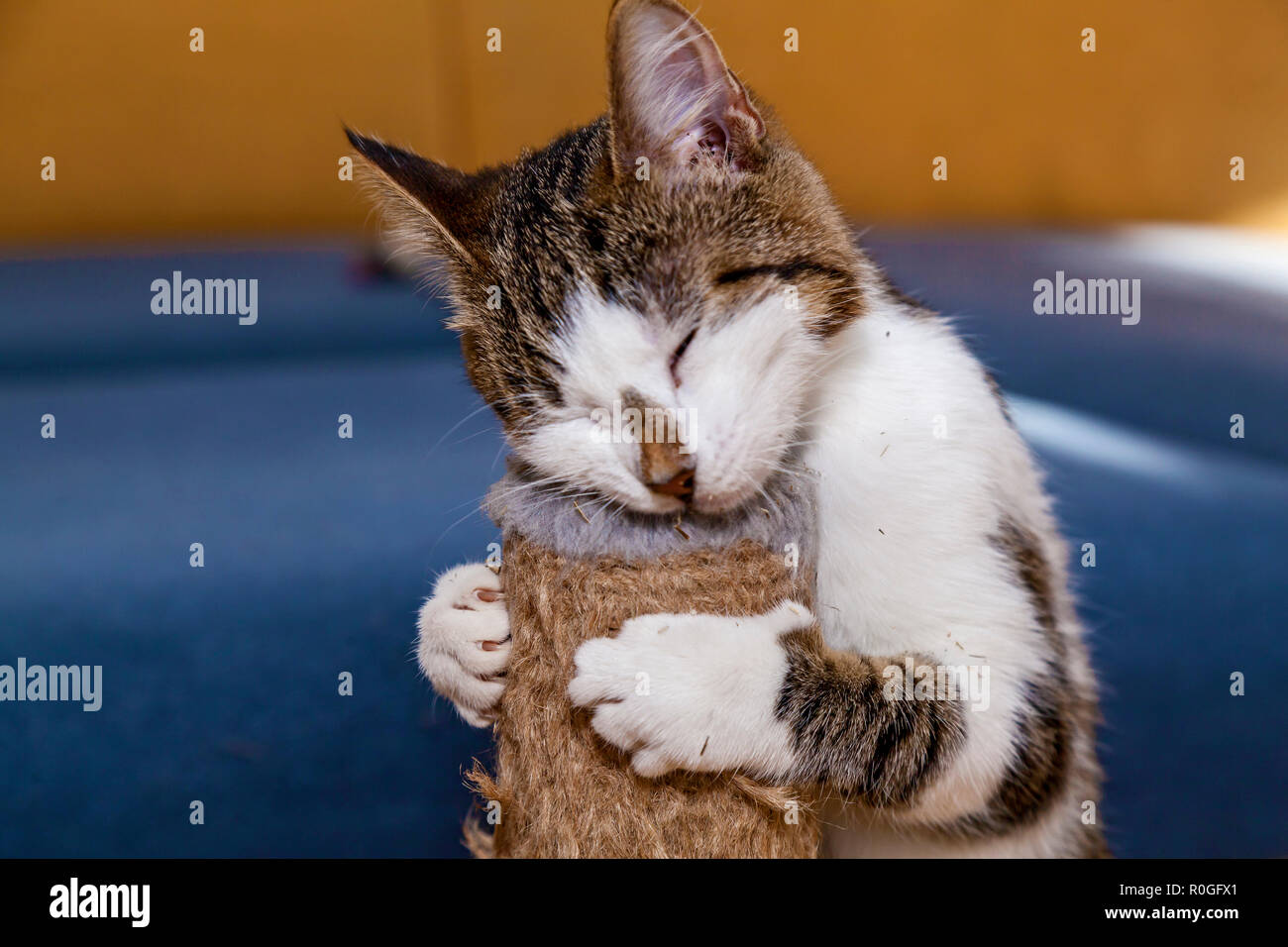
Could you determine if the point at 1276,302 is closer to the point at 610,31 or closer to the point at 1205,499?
the point at 1205,499

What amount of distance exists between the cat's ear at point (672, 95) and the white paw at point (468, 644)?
51 cm

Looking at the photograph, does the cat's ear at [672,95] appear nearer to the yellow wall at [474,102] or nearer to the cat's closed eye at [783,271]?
the cat's closed eye at [783,271]

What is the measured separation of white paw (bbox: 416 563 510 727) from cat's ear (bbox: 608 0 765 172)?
51cm

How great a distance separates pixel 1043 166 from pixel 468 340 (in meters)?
3.08

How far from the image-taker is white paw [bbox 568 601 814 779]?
39.4 inches

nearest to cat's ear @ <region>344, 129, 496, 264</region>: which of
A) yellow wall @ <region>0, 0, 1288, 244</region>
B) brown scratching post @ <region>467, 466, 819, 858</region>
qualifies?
brown scratching post @ <region>467, 466, 819, 858</region>

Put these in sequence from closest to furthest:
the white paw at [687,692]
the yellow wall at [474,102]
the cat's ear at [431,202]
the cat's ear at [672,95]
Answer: the white paw at [687,692], the cat's ear at [672,95], the cat's ear at [431,202], the yellow wall at [474,102]

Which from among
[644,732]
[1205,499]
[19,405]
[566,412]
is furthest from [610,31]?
[19,405]

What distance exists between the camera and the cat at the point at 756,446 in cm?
105

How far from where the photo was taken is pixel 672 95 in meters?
1.18

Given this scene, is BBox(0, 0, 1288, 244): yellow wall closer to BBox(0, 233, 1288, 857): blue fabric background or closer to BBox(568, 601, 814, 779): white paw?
BBox(0, 233, 1288, 857): blue fabric background

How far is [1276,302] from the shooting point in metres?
2.79

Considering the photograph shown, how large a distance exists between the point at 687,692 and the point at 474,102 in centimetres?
359

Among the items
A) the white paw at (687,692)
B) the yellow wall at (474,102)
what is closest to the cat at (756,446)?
the white paw at (687,692)
